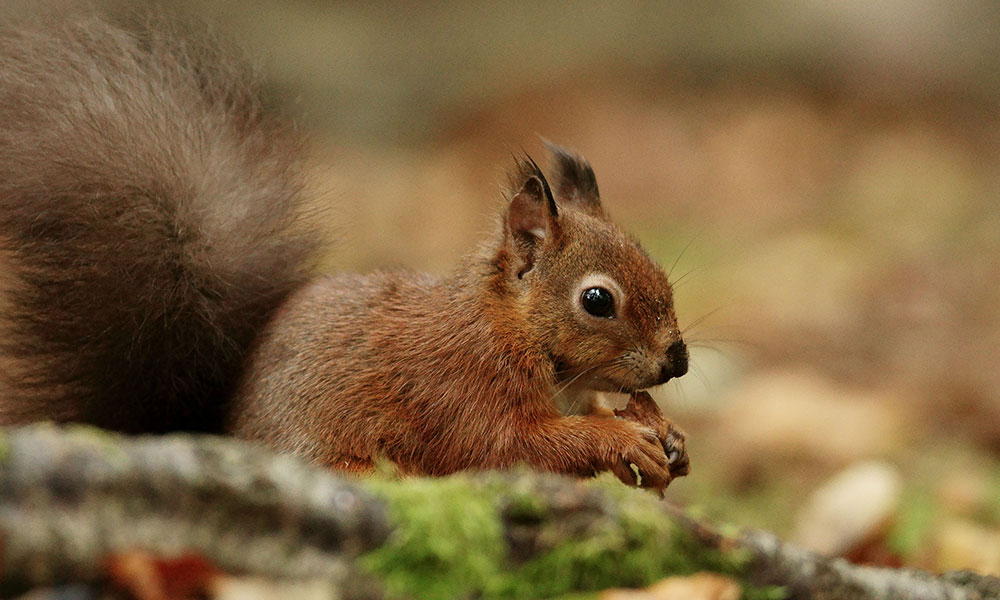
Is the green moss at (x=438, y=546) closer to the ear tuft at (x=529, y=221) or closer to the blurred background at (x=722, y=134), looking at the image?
the ear tuft at (x=529, y=221)

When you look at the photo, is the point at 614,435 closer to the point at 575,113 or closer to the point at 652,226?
the point at 652,226

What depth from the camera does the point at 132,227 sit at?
7.22 feet

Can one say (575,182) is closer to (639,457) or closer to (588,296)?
(588,296)

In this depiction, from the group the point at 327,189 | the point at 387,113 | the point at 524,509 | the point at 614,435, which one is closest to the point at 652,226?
the point at 387,113

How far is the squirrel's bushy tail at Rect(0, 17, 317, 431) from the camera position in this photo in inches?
83.8

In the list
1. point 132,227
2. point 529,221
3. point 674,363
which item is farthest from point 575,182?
point 132,227

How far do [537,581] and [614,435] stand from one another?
705 mm

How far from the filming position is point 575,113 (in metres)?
7.96

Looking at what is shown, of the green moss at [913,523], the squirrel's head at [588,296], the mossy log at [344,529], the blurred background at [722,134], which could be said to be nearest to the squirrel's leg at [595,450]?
the squirrel's head at [588,296]

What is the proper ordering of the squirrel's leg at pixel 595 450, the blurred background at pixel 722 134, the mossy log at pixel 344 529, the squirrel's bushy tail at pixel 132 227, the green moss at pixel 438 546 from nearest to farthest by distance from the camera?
the mossy log at pixel 344 529 → the green moss at pixel 438 546 → the squirrel's leg at pixel 595 450 → the squirrel's bushy tail at pixel 132 227 → the blurred background at pixel 722 134

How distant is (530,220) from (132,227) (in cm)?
88

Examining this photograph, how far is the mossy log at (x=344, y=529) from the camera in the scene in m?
1.15

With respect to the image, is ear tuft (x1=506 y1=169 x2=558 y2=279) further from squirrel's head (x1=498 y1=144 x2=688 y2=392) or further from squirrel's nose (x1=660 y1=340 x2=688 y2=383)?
squirrel's nose (x1=660 y1=340 x2=688 y2=383)

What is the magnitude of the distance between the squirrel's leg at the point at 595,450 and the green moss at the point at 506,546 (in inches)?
21.5
